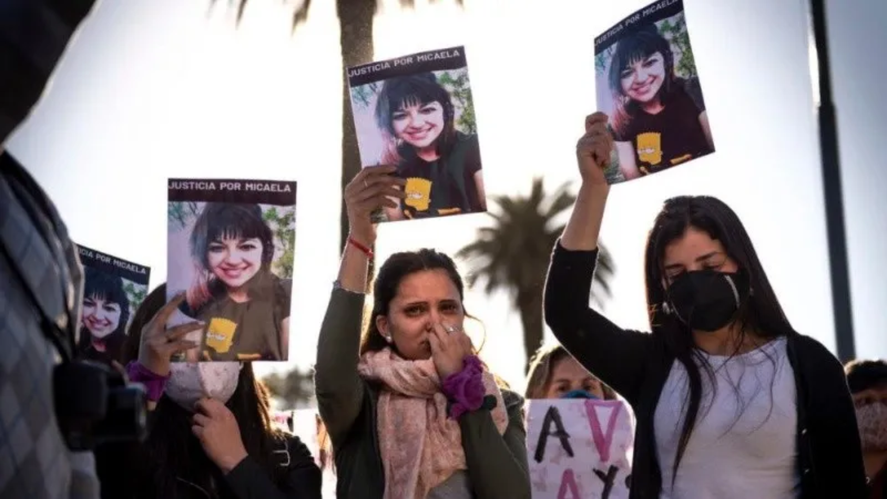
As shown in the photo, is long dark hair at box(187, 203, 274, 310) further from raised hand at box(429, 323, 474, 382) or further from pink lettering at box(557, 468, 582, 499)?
pink lettering at box(557, 468, 582, 499)

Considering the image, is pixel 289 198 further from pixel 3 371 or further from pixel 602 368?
pixel 3 371

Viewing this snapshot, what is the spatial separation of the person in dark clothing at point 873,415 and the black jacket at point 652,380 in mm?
1835

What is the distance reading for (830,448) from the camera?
358 cm

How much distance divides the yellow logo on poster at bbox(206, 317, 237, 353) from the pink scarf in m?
0.41

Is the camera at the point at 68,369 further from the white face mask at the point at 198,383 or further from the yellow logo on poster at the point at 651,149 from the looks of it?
the white face mask at the point at 198,383

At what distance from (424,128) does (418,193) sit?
0.79 ft

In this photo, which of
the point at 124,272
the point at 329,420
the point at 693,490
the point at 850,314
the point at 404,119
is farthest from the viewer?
the point at 850,314

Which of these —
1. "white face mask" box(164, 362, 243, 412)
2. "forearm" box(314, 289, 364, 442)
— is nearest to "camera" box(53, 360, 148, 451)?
"forearm" box(314, 289, 364, 442)

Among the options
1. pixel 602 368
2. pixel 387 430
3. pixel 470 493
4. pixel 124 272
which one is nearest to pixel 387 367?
pixel 387 430

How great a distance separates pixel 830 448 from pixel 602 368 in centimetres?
65

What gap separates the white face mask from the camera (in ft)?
15.1

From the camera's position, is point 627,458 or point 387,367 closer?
point 387,367

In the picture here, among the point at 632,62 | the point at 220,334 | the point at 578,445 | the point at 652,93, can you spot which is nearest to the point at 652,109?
the point at 652,93

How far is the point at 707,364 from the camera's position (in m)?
3.76
